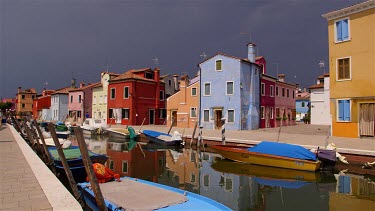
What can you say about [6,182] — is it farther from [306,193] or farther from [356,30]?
[356,30]

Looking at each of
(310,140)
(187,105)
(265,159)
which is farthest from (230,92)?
(265,159)

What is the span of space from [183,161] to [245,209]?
26.8 feet

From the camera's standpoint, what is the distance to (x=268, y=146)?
1472 centimetres

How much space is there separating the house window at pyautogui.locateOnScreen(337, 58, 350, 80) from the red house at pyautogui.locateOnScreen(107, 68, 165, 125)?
24.0 meters

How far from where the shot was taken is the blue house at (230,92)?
93.1 ft

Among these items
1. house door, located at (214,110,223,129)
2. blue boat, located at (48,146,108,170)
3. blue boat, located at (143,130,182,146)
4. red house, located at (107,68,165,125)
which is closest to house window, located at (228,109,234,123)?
house door, located at (214,110,223,129)

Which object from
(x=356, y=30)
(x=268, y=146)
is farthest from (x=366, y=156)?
(x=356, y=30)

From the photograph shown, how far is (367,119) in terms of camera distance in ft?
63.2

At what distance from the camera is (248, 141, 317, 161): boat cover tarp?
1356cm

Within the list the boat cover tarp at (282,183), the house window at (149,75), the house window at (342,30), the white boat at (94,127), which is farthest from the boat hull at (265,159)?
the house window at (149,75)

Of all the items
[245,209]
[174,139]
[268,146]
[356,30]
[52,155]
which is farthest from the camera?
[174,139]

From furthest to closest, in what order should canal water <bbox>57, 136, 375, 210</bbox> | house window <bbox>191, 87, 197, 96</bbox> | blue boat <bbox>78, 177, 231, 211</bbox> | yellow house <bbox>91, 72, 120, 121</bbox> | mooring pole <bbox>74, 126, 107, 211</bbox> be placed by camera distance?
1. yellow house <bbox>91, 72, 120, 121</bbox>
2. house window <bbox>191, 87, 197, 96</bbox>
3. canal water <bbox>57, 136, 375, 210</bbox>
4. blue boat <bbox>78, 177, 231, 211</bbox>
5. mooring pole <bbox>74, 126, 107, 211</bbox>

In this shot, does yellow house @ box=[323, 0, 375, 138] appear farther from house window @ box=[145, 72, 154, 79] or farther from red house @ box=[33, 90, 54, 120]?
red house @ box=[33, 90, 54, 120]

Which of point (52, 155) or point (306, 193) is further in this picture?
point (52, 155)
